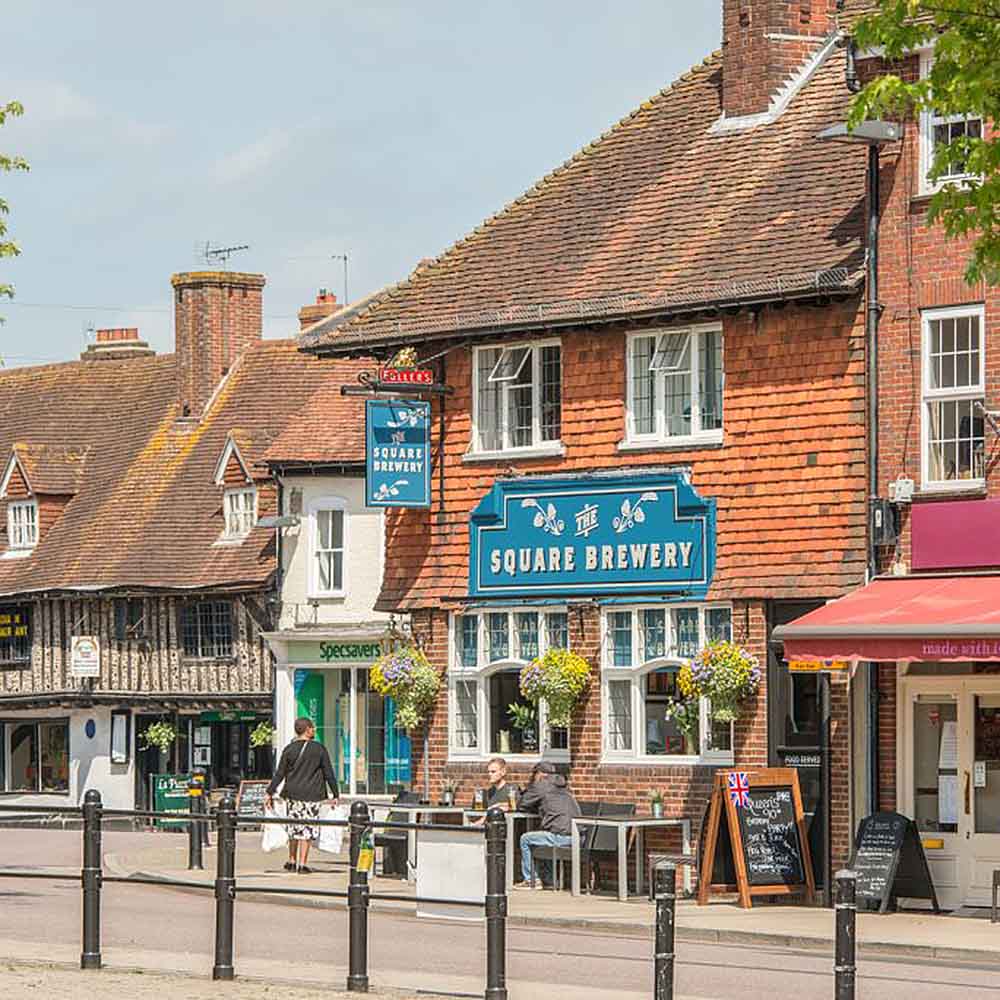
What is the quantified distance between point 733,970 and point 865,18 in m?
7.25

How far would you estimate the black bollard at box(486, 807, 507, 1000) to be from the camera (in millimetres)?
15023

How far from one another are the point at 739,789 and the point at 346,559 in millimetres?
22551

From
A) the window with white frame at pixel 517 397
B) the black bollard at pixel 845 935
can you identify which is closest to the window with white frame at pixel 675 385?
the window with white frame at pixel 517 397

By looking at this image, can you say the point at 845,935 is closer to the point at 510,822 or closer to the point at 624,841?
the point at 624,841

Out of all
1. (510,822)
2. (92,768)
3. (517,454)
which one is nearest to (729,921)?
(510,822)

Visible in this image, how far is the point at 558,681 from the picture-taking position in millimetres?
28344

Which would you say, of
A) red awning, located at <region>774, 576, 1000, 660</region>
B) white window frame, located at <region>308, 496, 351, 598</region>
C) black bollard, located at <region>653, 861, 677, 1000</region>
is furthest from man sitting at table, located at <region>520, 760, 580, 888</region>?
white window frame, located at <region>308, 496, 351, 598</region>

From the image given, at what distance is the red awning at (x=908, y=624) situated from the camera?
76.0ft

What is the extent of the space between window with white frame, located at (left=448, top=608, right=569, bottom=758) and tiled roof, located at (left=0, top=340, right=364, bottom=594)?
1853 cm

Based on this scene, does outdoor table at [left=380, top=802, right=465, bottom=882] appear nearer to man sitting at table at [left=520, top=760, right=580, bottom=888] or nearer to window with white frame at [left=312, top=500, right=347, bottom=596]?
man sitting at table at [left=520, top=760, right=580, bottom=888]

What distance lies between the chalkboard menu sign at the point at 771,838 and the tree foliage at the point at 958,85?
383 inches

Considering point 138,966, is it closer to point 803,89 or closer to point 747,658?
point 747,658

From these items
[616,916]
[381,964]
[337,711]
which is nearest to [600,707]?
[616,916]

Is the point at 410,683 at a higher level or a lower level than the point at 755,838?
higher
